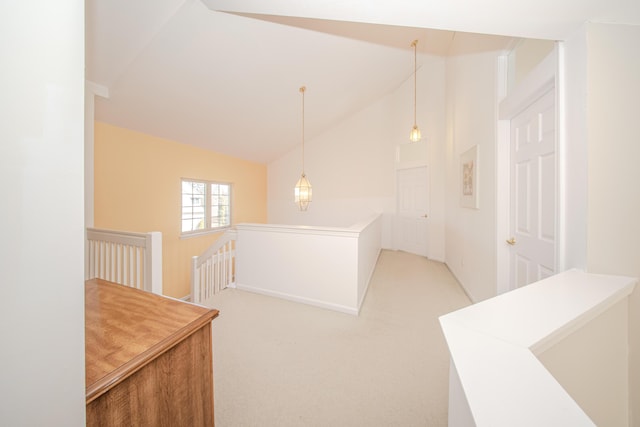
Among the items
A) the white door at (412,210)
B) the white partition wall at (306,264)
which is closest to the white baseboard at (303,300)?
the white partition wall at (306,264)

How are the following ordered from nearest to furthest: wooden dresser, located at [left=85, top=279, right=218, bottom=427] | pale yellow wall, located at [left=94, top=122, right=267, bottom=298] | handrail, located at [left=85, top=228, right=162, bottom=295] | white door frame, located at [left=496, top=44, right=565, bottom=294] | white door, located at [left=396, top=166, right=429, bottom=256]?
1. wooden dresser, located at [left=85, top=279, right=218, bottom=427]
2. white door frame, located at [left=496, top=44, right=565, bottom=294]
3. handrail, located at [left=85, top=228, right=162, bottom=295]
4. pale yellow wall, located at [left=94, top=122, right=267, bottom=298]
5. white door, located at [left=396, top=166, right=429, bottom=256]

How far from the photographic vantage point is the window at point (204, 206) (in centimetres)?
453

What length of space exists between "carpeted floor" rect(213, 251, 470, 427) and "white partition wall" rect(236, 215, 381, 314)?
17 centimetres

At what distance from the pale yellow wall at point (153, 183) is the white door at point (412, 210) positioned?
404 centimetres

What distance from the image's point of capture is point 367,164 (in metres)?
5.77

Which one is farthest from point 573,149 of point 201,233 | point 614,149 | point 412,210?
point 201,233

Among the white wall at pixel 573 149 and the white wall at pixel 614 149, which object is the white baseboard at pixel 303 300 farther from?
the white wall at pixel 614 149

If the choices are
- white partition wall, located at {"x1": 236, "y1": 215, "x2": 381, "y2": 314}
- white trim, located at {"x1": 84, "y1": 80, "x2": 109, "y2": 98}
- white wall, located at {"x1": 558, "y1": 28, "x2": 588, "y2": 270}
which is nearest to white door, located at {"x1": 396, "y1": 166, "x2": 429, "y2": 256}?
white partition wall, located at {"x1": 236, "y1": 215, "x2": 381, "y2": 314}

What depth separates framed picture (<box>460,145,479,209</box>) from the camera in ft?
8.86

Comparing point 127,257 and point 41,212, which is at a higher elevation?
point 41,212

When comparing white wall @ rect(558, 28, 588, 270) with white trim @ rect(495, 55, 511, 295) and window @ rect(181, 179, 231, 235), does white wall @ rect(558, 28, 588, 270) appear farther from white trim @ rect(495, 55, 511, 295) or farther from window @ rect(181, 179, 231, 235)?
window @ rect(181, 179, 231, 235)

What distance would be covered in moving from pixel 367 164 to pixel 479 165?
329 cm

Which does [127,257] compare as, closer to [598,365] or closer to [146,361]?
[146,361]

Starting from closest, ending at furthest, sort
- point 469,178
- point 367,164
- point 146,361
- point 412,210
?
point 146,361 → point 469,178 → point 412,210 → point 367,164
